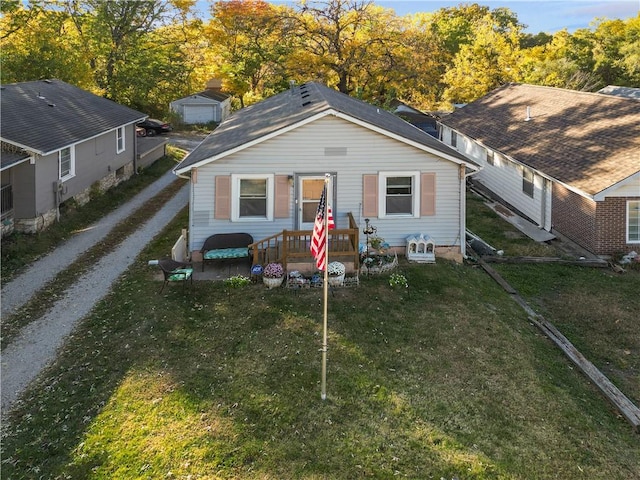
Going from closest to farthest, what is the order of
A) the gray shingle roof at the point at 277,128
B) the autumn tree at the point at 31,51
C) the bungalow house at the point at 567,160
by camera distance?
1. the gray shingle roof at the point at 277,128
2. the bungalow house at the point at 567,160
3. the autumn tree at the point at 31,51

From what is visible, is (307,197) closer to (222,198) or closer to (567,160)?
(222,198)

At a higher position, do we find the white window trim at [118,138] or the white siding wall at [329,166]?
the white window trim at [118,138]

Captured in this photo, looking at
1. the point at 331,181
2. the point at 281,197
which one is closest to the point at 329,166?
the point at 331,181

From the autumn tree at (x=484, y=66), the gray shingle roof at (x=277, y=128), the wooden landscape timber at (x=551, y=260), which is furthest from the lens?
the autumn tree at (x=484, y=66)

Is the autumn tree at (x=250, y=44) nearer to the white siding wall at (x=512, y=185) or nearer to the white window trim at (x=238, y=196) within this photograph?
the white siding wall at (x=512, y=185)

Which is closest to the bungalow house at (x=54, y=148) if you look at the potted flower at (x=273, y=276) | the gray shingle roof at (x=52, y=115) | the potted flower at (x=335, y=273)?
the gray shingle roof at (x=52, y=115)

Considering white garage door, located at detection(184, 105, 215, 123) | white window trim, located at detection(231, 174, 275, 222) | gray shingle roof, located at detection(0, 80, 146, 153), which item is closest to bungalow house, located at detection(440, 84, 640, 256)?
white window trim, located at detection(231, 174, 275, 222)

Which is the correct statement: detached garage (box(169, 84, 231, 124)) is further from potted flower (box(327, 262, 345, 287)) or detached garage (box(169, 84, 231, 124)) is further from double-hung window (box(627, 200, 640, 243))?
double-hung window (box(627, 200, 640, 243))
